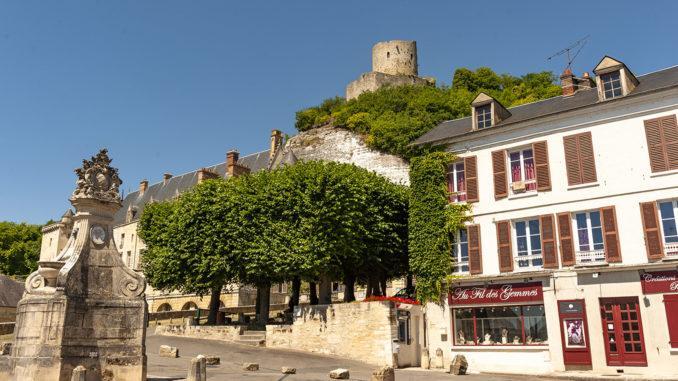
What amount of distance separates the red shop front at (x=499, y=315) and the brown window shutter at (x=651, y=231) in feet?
11.9

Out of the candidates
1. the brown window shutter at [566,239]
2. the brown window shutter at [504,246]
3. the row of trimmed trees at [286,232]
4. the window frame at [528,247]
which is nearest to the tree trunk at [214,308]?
the row of trimmed trees at [286,232]

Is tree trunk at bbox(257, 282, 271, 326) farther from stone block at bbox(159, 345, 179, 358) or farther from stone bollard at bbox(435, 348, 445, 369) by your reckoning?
stone bollard at bbox(435, 348, 445, 369)

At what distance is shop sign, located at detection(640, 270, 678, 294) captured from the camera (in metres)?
16.6

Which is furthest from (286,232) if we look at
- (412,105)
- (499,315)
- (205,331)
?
(412,105)

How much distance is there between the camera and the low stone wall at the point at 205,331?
25.3 meters

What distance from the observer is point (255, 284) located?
2756 cm

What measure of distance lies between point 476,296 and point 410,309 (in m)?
2.59

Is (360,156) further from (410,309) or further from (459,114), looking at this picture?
(410,309)

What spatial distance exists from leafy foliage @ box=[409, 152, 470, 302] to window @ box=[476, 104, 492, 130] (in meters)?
1.82

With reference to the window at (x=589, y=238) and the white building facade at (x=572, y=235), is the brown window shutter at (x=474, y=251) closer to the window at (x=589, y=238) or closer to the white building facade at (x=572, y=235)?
the white building facade at (x=572, y=235)

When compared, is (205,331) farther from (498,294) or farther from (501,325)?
(498,294)

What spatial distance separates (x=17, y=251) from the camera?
A: 62844 mm

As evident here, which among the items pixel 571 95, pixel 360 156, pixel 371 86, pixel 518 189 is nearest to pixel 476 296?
Result: pixel 518 189

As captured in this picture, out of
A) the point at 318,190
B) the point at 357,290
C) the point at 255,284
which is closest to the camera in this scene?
the point at 318,190
